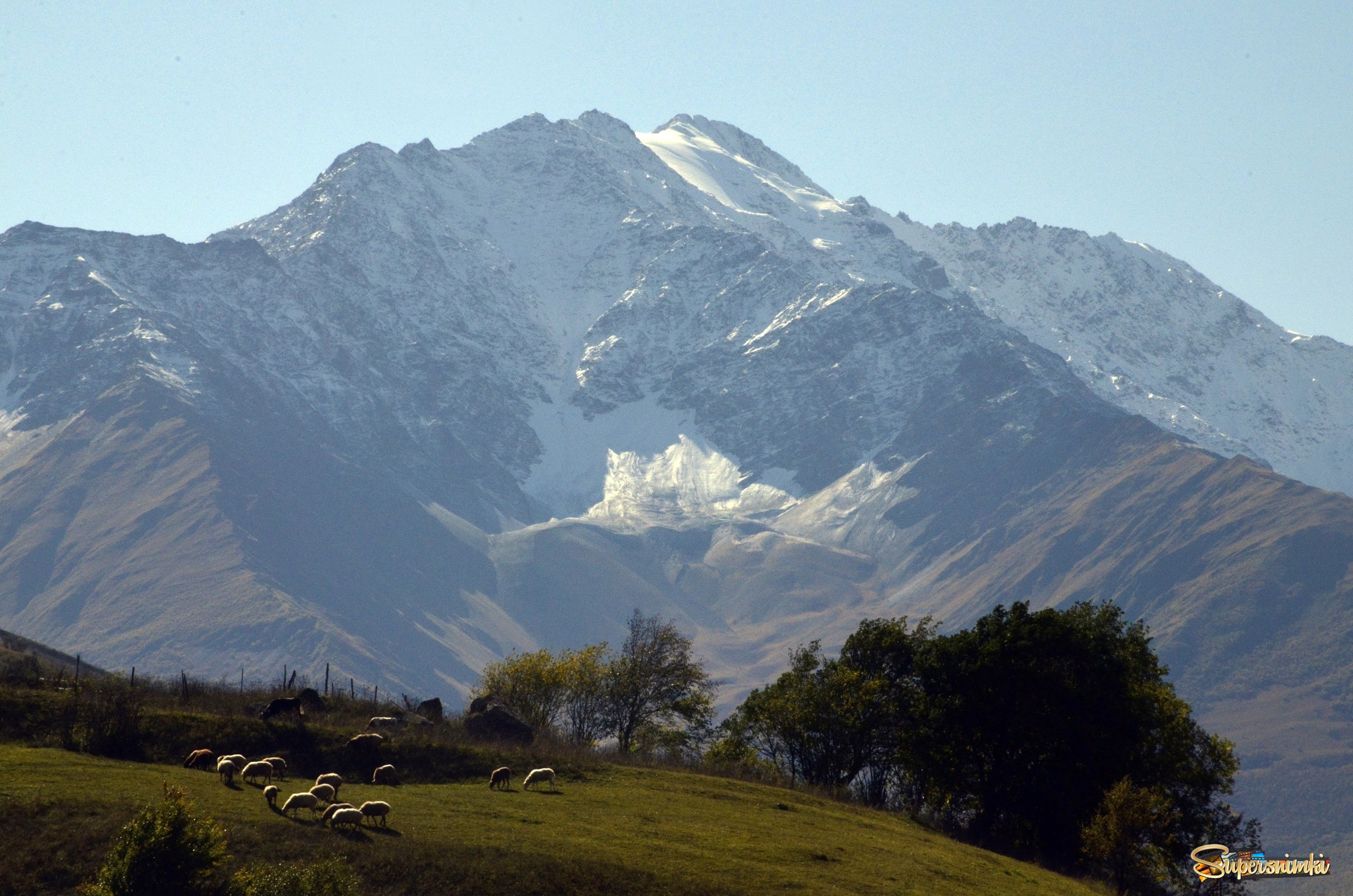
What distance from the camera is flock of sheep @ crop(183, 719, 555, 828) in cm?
4966

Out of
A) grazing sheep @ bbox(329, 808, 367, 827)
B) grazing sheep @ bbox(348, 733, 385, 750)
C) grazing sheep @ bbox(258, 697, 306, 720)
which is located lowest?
grazing sheep @ bbox(329, 808, 367, 827)

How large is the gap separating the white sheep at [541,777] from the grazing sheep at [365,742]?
257 inches

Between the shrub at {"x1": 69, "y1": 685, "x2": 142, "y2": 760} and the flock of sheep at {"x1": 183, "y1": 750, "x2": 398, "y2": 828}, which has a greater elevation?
the shrub at {"x1": 69, "y1": 685, "x2": 142, "y2": 760}

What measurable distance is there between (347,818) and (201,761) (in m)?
10.7

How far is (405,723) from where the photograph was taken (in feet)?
215

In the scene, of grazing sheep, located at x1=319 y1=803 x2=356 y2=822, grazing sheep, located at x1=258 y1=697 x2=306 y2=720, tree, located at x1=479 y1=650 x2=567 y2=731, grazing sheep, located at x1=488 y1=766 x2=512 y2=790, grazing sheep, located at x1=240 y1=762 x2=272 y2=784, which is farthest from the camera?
tree, located at x1=479 y1=650 x2=567 y2=731

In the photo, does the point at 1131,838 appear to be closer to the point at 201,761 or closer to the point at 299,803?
the point at 299,803

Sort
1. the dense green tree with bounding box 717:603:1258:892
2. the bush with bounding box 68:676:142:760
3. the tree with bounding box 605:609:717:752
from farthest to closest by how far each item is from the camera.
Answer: the tree with bounding box 605:609:717:752, the dense green tree with bounding box 717:603:1258:892, the bush with bounding box 68:676:142:760

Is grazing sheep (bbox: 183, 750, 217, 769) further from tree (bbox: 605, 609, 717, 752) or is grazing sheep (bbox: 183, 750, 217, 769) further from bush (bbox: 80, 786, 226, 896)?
tree (bbox: 605, 609, 717, 752)

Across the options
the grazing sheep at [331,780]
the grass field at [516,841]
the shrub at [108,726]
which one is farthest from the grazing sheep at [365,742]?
the shrub at [108,726]

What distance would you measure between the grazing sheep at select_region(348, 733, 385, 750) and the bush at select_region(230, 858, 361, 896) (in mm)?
15238

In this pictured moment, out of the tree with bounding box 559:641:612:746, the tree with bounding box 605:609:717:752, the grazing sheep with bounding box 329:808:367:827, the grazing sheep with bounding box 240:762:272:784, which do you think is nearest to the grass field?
the grazing sheep with bounding box 329:808:367:827

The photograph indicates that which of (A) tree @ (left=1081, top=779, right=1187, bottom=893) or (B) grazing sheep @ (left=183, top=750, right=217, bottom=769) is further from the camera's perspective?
(A) tree @ (left=1081, top=779, right=1187, bottom=893)

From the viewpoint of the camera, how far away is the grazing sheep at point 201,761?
2195 inches
